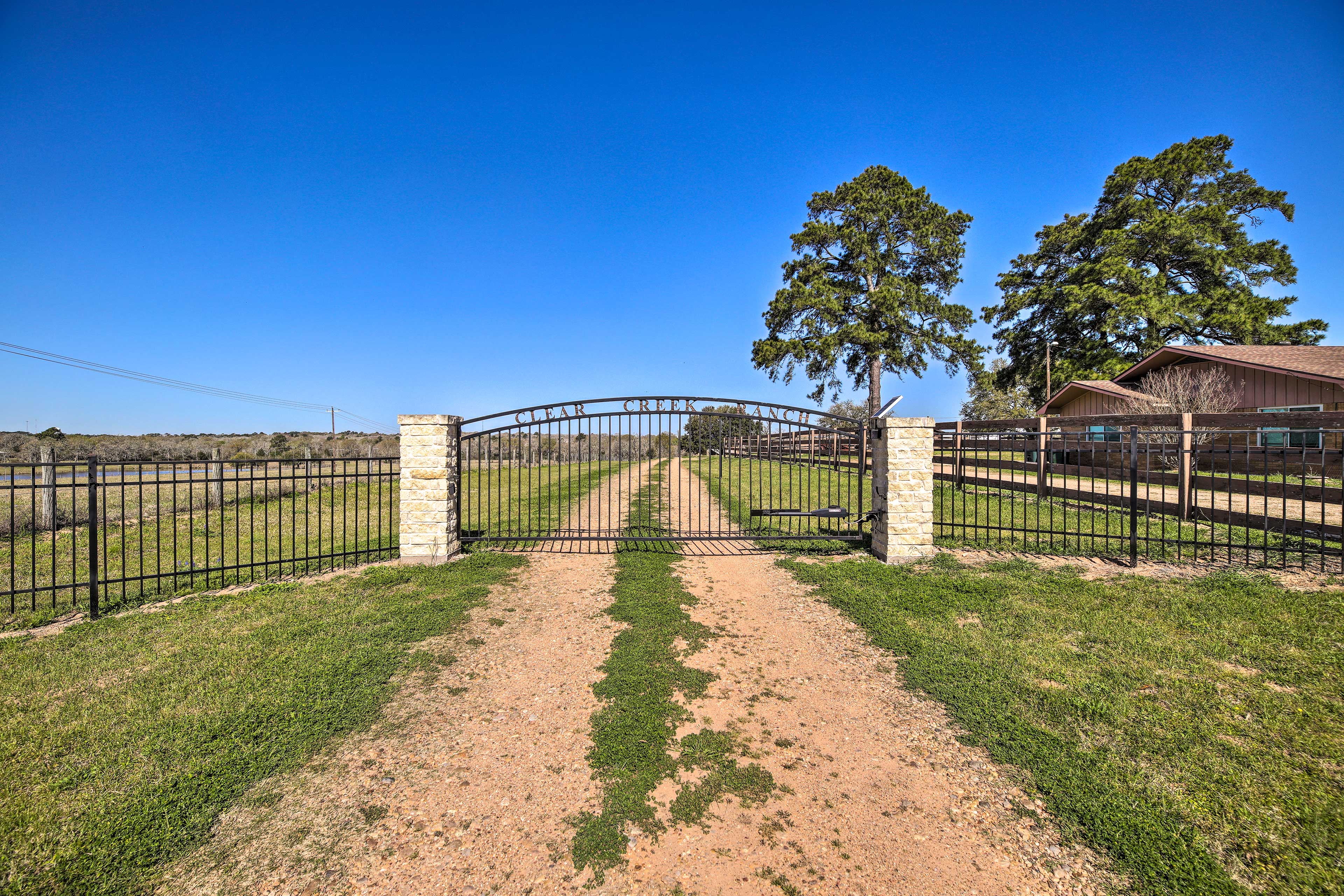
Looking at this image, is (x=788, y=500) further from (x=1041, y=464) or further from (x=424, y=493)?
(x=424, y=493)

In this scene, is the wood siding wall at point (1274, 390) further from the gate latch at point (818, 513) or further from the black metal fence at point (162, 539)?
the black metal fence at point (162, 539)

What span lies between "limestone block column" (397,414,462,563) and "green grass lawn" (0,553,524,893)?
1.28m

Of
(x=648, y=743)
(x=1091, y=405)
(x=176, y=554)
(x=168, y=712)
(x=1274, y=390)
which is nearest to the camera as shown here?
(x=648, y=743)

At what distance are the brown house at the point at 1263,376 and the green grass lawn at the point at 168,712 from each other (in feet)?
69.3

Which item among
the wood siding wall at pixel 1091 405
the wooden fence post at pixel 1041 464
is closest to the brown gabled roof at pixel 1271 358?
the wood siding wall at pixel 1091 405

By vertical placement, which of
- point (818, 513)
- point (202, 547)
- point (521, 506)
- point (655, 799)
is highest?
point (818, 513)

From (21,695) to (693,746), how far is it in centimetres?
516

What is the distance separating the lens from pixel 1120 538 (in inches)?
293

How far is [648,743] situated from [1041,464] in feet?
38.8

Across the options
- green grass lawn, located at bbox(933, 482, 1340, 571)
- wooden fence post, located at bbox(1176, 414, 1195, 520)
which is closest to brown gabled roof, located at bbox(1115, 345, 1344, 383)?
wooden fence post, located at bbox(1176, 414, 1195, 520)

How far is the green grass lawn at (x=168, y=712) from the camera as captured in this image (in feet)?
8.13

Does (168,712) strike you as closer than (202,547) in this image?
Yes

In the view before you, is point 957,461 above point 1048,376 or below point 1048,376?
below

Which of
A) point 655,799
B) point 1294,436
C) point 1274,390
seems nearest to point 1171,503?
point 1294,436
